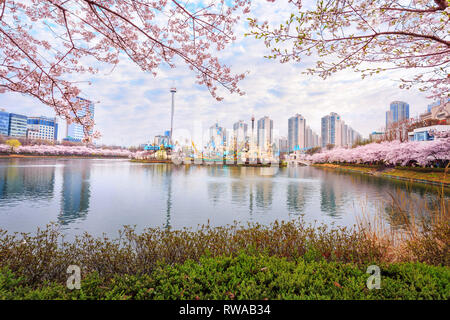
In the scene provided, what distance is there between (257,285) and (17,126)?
304 ft

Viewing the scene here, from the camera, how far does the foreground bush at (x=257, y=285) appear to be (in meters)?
2.39

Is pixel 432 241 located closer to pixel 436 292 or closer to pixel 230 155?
pixel 436 292

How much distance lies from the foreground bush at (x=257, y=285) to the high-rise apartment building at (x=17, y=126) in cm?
8552

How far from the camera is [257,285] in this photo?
8.49 ft

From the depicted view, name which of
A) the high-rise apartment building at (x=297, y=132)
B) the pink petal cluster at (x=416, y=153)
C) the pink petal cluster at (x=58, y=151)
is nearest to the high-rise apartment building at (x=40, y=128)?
the pink petal cluster at (x=58, y=151)

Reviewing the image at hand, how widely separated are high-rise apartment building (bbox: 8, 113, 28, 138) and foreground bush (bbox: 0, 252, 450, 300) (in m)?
85.5

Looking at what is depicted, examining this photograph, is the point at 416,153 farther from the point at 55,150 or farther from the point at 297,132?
the point at 297,132

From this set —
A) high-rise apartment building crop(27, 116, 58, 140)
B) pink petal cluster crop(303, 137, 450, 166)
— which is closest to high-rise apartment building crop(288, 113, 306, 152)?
pink petal cluster crop(303, 137, 450, 166)

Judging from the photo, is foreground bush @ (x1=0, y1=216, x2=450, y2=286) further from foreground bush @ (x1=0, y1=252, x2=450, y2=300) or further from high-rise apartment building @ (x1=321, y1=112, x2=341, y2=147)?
high-rise apartment building @ (x1=321, y1=112, x2=341, y2=147)

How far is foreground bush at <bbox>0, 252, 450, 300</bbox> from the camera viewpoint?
2389mm

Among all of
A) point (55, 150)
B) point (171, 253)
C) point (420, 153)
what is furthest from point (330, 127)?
point (171, 253)

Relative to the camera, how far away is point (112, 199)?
41.2 feet
